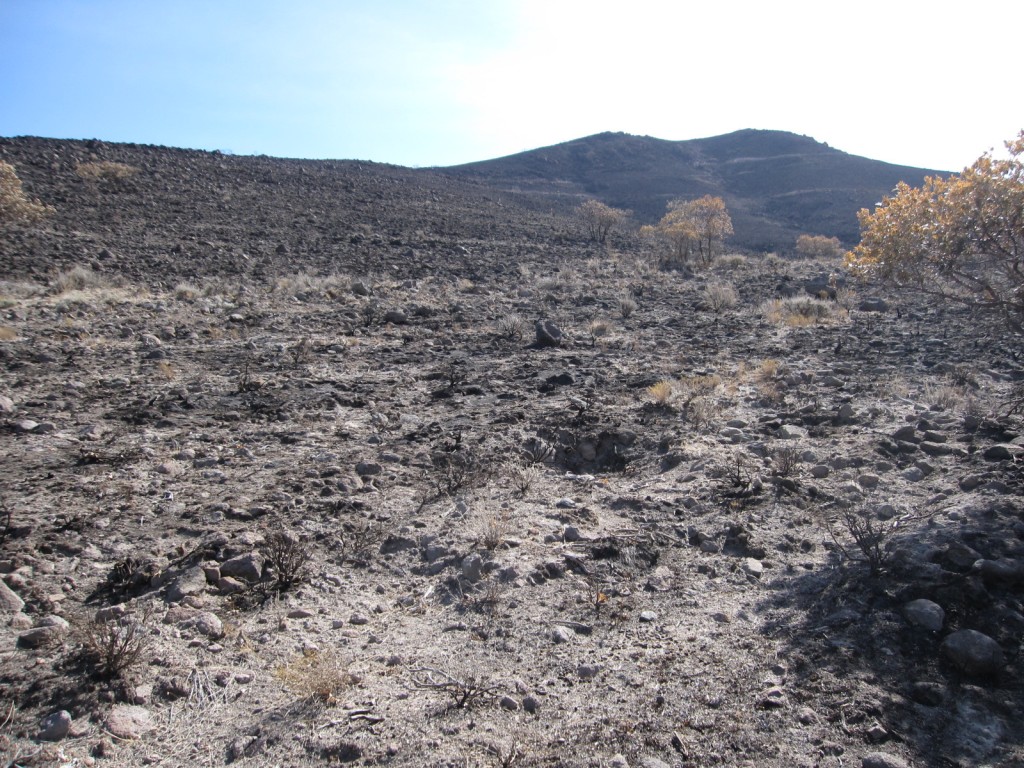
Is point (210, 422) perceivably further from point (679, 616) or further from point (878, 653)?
point (878, 653)

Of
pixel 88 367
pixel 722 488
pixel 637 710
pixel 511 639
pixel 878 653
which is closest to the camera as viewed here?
pixel 637 710

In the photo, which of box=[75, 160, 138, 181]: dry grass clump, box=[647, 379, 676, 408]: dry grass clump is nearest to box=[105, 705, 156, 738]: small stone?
box=[647, 379, 676, 408]: dry grass clump

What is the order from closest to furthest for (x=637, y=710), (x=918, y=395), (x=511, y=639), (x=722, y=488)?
(x=637, y=710) < (x=511, y=639) < (x=722, y=488) < (x=918, y=395)

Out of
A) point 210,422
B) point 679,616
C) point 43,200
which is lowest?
point 679,616

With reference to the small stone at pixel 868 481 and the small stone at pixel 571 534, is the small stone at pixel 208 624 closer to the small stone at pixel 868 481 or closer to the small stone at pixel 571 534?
the small stone at pixel 571 534

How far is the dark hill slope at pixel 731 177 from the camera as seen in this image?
1913 inches

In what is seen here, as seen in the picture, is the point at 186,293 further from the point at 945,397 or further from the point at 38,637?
the point at 945,397

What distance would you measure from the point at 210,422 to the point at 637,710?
544 centimetres

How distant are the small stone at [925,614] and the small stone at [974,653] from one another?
153 mm

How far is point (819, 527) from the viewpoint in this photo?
4871 millimetres

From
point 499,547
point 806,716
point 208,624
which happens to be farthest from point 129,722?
point 806,716

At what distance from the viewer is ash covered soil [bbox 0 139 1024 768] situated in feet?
9.73

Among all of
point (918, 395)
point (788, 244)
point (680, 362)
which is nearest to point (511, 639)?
point (918, 395)

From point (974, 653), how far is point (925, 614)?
37cm
